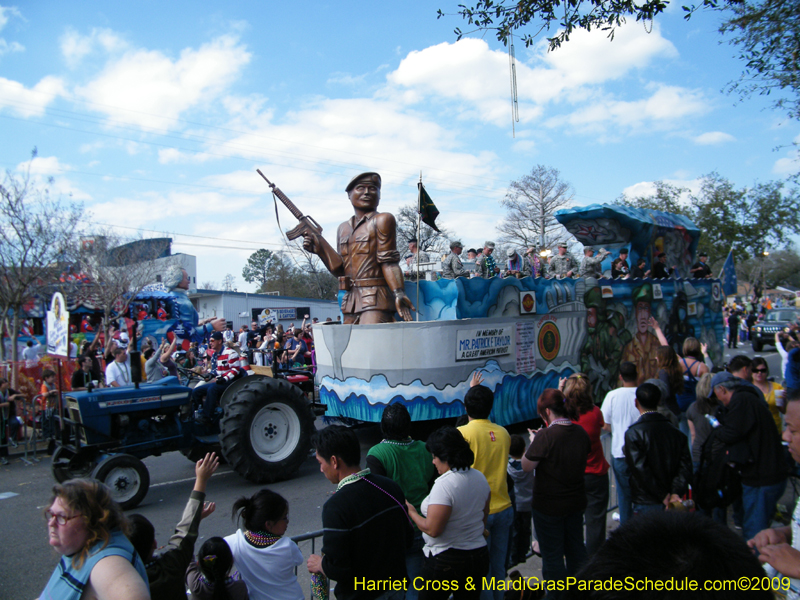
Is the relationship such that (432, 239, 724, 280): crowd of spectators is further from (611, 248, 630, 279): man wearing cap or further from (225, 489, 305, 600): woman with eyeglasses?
(225, 489, 305, 600): woman with eyeglasses

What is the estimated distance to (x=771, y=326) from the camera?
23688 millimetres

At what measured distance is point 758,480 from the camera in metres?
4.02

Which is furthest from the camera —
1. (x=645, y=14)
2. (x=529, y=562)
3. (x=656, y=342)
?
(x=656, y=342)

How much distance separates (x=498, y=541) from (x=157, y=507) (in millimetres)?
4543

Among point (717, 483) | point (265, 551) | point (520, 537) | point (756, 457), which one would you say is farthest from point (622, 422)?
point (265, 551)

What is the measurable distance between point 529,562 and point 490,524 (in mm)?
1423

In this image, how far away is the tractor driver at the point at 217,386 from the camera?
299 inches

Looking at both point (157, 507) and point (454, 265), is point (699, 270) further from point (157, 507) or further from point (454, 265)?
point (157, 507)

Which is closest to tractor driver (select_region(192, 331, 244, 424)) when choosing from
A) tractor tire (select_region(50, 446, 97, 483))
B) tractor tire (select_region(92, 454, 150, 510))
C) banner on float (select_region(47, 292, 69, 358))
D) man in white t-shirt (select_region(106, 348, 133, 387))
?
tractor tire (select_region(92, 454, 150, 510))

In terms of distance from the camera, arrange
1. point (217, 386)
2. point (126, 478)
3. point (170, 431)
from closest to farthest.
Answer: point (126, 478), point (170, 431), point (217, 386)

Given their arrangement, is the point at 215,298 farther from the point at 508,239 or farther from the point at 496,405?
the point at 496,405

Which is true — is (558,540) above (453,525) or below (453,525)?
below

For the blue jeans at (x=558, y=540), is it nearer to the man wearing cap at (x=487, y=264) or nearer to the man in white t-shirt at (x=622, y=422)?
the man in white t-shirt at (x=622, y=422)

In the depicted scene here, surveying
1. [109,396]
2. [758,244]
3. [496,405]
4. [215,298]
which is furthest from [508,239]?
[109,396]
